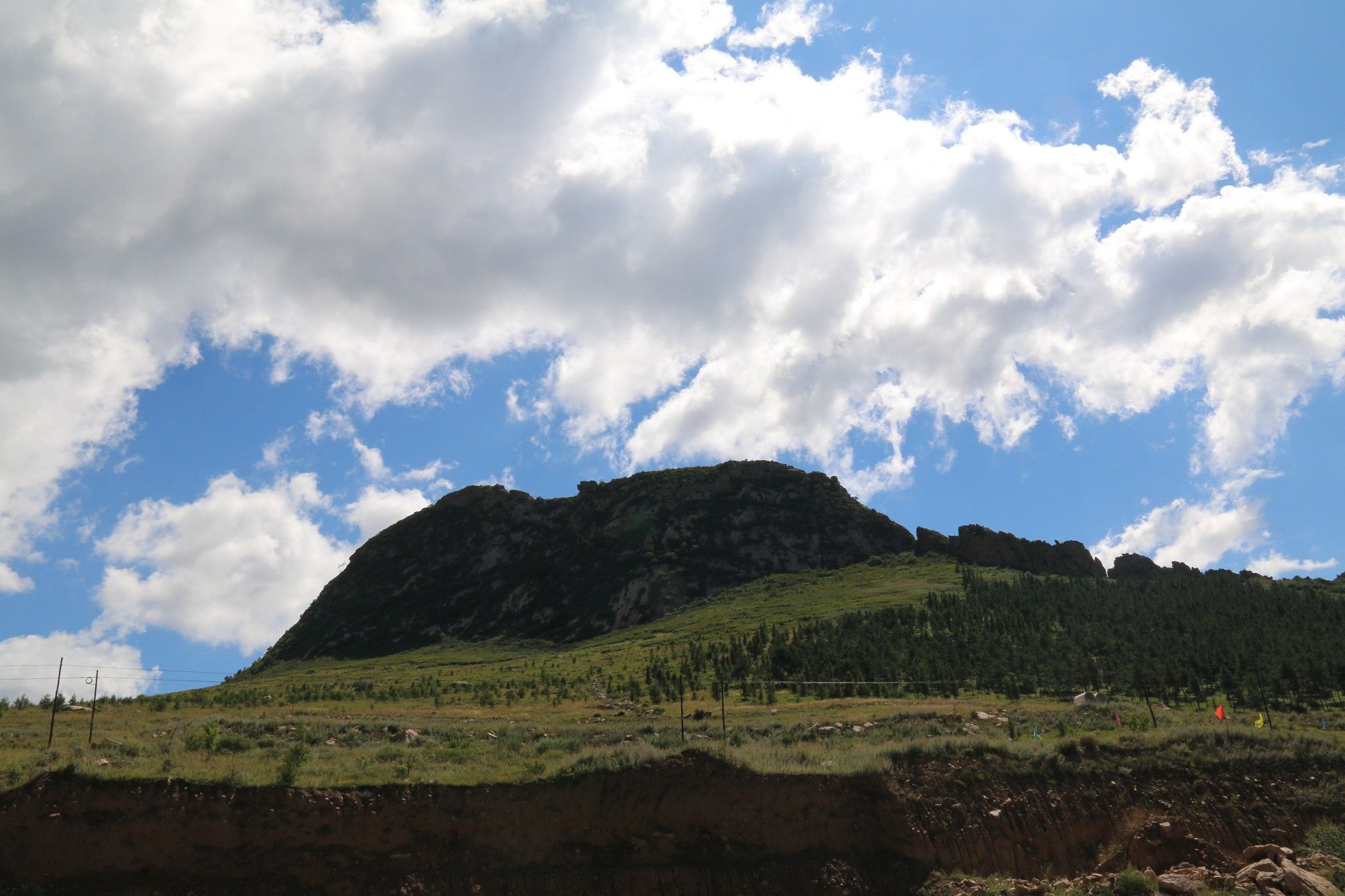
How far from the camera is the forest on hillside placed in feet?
196

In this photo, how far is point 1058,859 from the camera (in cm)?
2569

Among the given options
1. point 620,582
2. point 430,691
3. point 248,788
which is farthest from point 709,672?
point 620,582

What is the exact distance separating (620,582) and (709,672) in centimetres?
8791

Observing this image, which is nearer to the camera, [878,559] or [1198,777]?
[1198,777]

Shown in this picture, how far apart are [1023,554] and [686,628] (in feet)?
210

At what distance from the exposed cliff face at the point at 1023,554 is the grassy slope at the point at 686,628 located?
5.22 meters

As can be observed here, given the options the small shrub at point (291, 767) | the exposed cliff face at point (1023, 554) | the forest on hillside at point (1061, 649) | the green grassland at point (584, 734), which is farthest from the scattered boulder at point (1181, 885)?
the exposed cliff face at point (1023, 554)

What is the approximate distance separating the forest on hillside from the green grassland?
3.11 metres

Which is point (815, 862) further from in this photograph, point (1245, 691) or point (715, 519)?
point (715, 519)

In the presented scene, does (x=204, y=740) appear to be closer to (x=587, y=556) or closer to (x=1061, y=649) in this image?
(x=1061, y=649)

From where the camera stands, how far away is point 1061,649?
2793 inches

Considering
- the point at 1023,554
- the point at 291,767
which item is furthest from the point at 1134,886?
the point at 1023,554

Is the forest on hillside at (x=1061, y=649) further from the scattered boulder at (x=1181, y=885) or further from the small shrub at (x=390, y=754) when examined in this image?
the scattered boulder at (x=1181, y=885)

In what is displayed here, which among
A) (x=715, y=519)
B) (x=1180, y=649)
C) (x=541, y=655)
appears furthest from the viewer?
(x=715, y=519)
